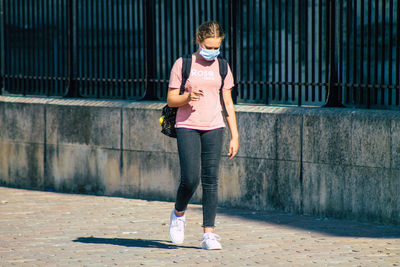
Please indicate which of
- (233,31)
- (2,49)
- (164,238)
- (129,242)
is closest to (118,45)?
(233,31)

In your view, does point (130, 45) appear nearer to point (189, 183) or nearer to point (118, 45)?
point (118, 45)

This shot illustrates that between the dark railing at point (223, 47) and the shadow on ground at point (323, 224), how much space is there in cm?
123

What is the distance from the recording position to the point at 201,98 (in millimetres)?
7027

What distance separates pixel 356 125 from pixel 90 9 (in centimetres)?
435

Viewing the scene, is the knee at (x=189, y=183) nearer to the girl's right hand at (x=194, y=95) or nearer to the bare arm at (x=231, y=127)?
the bare arm at (x=231, y=127)

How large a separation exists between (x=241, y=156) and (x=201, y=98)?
2.50m

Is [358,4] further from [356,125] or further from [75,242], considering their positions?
[75,242]

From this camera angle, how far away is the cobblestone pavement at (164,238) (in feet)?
22.3

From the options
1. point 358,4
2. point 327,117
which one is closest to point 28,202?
point 327,117

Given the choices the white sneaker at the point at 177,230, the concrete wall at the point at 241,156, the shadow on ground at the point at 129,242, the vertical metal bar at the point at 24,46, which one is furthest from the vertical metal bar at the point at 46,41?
the white sneaker at the point at 177,230

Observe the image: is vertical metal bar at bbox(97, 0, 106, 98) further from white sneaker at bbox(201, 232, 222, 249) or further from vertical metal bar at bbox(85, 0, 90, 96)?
white sneaker at bbox(201, 232, 222, 249)

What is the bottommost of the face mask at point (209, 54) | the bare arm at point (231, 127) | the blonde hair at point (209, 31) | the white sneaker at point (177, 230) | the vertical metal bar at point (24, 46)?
the white sneaker at point (177, 230)

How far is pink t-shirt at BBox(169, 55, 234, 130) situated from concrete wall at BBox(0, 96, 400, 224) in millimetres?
2015

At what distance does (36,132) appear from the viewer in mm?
11312
